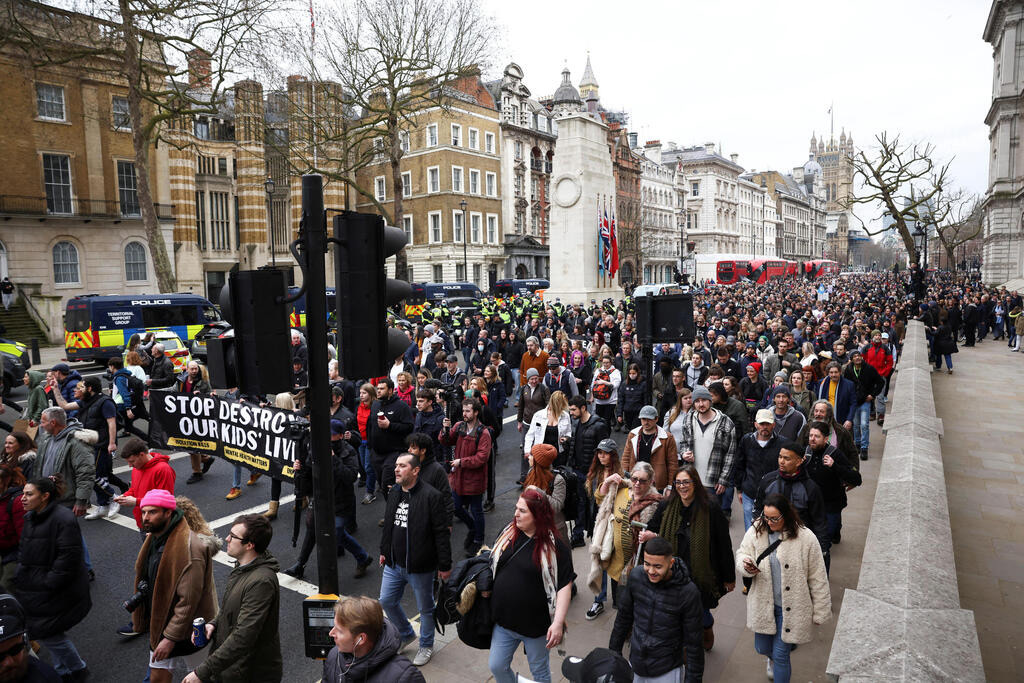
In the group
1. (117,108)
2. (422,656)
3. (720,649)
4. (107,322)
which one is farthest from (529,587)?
(117,108)

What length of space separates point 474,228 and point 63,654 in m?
45.6

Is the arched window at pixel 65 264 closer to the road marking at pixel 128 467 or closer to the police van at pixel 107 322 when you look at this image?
the police van at pixel 107 322

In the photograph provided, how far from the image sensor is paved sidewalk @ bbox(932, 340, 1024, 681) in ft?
17.0

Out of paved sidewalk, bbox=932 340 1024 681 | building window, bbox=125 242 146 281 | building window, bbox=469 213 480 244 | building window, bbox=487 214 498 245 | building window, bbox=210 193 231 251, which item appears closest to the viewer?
paved sidewalk, bbox=932 340 1024 681

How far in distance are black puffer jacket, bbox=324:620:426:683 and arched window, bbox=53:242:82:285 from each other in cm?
3468

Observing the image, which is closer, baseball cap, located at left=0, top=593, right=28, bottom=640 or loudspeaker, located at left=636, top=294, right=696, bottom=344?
baseball cap, located at left=0, top=593, right=28, bottom=640

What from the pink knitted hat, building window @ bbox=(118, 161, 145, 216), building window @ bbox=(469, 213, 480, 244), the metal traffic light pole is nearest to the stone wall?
the metal traffic light pole

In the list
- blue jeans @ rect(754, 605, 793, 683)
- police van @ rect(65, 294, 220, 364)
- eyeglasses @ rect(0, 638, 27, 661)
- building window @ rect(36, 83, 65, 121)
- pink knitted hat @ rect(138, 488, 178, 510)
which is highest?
building window @ rect(36, 83, 65, 121)

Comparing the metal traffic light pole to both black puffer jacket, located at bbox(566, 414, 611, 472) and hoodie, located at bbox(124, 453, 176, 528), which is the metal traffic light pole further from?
black puffer jacket, located at bbox(566, 414, 611, 472)

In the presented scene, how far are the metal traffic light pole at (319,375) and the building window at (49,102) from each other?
35.4m

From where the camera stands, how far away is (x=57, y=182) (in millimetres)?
30812

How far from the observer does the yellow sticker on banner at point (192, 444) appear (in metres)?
8.16

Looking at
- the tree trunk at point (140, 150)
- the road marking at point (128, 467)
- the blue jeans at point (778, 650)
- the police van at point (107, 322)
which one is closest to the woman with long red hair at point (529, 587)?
the blue jeans at point (778, 650)

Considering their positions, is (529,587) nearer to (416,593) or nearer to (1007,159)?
(416,593)
